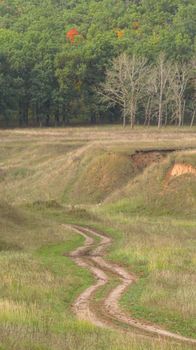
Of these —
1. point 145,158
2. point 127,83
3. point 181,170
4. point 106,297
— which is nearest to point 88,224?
point 181,170

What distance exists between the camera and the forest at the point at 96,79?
97731mm

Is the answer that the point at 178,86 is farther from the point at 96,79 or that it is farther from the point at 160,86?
the point at 96,79

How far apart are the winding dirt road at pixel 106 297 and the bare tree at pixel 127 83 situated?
61.0 metres

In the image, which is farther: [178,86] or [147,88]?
[178,86]

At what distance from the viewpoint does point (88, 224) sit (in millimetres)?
41406

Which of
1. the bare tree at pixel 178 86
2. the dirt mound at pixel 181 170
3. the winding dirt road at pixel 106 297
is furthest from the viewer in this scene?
the bare tree at pixel 178 86

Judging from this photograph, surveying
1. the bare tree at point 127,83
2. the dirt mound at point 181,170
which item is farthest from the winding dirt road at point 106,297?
the bare tree at point 127,83

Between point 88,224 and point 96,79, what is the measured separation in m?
68.4

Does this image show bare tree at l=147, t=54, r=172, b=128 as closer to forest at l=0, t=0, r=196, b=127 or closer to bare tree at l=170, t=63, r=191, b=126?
forest at l=0, t=0, r=196, b=127

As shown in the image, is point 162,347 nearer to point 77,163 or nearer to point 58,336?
point 58,336

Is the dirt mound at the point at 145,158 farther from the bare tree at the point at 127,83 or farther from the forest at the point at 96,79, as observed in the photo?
the forest at the point at 96,79

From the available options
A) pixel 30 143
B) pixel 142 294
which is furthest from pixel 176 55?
pixel 142 294

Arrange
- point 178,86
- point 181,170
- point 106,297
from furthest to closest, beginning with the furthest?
point 178,86 → point 181,170 → point 106,297

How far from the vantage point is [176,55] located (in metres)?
115
